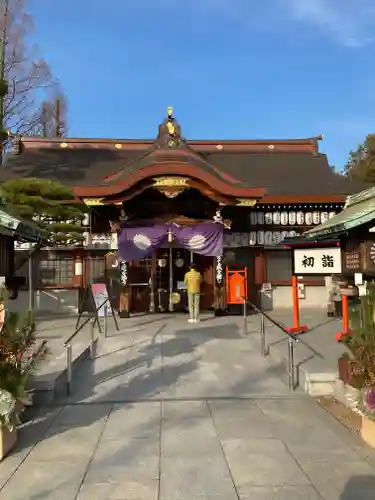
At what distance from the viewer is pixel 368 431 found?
5.08 m

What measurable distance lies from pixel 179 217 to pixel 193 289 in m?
2.65

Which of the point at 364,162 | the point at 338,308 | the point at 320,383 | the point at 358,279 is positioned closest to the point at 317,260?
the point at 358,279

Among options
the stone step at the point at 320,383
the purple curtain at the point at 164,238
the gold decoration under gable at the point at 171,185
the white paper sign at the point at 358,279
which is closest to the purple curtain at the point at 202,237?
the purple curtain at the point at 164,238

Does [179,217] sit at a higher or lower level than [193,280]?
higher

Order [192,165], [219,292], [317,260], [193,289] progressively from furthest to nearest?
[219,292]
[192,165]
[193,289]
[317,260]

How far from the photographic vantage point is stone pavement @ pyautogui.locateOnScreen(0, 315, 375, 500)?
13.3 ft

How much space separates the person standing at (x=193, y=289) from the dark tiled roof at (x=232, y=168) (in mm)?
5052

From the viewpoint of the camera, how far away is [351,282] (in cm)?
819

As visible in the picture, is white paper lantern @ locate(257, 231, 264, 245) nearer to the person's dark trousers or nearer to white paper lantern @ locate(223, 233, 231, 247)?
white paper lantern @ locate(223, 233, 231, 247)

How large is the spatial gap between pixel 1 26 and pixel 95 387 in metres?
14.8

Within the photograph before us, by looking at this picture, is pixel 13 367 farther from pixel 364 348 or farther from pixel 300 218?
pixel 300 218

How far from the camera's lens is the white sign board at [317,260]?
30.5 feet

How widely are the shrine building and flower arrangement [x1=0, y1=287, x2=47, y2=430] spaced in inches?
331

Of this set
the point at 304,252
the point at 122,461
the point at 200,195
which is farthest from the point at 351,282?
the point at 200,195
